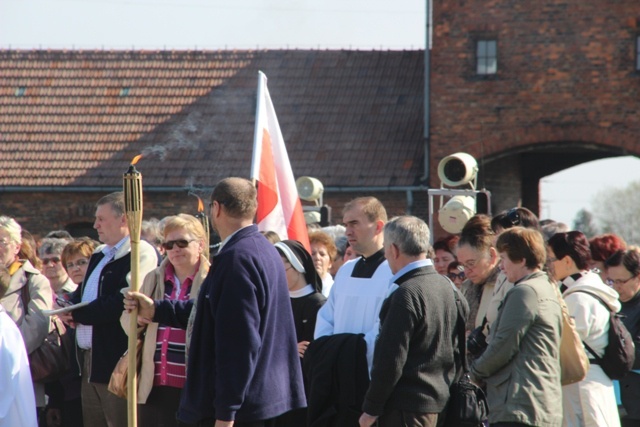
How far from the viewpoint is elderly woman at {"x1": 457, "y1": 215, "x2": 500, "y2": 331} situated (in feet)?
23.1

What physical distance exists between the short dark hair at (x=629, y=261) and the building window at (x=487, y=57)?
15.2 meters

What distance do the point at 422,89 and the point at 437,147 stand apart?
2165 millimetres

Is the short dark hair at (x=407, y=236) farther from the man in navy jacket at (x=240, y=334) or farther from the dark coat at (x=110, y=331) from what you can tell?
the dark coat at (x=110, y=331)

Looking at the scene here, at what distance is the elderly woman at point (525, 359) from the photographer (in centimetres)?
578

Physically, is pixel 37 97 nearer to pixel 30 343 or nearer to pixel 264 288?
pixel 30 343

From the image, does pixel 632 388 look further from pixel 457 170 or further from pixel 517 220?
pixel 457 170

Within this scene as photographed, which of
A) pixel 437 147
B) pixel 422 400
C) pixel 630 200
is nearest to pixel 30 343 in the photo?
pixel 422 400

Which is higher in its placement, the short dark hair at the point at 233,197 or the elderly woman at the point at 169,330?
the short dark hair at the point at 233,197

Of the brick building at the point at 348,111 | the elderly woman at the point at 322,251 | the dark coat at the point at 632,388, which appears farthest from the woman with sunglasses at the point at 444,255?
the brick building at the point at 348,111

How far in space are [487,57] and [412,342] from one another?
17.5 metres

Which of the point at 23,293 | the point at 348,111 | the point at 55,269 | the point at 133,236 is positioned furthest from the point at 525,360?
the point at 348,111

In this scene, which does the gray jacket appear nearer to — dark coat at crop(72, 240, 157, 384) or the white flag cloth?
dark coat at crop(72, 240, 157, 384)

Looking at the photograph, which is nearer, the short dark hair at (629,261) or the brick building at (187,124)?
the short dark hair at (629,261)

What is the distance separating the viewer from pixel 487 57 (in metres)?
22.4
